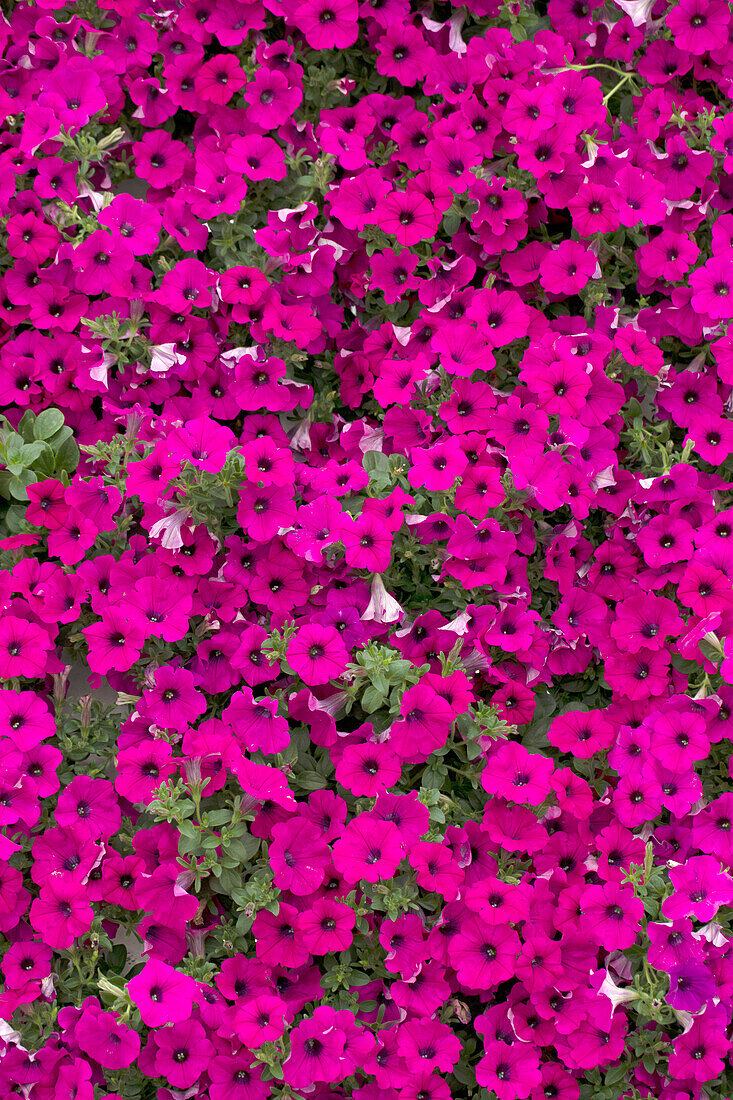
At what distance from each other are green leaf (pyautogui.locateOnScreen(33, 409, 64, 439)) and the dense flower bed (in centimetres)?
3

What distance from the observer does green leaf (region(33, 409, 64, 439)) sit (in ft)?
7.64

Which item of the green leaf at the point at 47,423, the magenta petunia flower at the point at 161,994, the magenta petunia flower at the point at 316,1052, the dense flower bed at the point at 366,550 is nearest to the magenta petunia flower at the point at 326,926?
the dense flower bed at the point at 366,550

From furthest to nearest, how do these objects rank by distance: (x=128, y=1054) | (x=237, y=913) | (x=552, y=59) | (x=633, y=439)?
(x=552, y=59) < (x=633, y=439) < (x=237, y=913) < (x=128, y=1054)

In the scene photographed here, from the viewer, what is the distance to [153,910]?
1.94 meters

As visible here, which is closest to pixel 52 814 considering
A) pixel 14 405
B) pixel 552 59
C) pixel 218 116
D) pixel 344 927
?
pixel 344 927

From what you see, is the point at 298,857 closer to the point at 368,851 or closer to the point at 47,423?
the point at 368,851

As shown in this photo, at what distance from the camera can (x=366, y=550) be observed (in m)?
2.02

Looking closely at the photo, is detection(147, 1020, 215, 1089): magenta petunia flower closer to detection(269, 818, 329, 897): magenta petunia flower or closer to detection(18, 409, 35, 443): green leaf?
detection(269, 818, 329, 897): magenta petunia flower

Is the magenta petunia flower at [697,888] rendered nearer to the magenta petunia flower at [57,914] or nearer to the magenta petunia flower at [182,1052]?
the magenta petunia flower at [182,1052]

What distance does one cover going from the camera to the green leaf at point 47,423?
2328mm

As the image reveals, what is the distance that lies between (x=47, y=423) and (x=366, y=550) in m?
0.84

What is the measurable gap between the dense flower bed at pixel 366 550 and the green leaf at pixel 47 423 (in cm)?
3

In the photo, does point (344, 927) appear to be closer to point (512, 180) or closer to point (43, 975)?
point (43, 975)

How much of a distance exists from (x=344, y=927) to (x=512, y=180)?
168 centimetres
